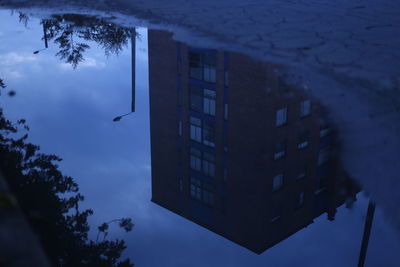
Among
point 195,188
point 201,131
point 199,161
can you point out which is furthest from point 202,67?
point 195,188

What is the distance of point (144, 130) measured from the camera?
526 centimetres

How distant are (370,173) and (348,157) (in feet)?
1.06

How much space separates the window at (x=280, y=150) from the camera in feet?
14.4

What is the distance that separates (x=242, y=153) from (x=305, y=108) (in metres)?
1.00

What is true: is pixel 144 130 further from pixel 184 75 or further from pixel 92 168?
pixel 184 75

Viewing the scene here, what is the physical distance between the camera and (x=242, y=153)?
15.1ft

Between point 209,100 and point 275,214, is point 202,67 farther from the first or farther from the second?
point 275,214

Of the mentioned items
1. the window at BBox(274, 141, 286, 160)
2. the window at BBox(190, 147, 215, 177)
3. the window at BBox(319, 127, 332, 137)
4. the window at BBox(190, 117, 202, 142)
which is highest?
the window at BBox(319, 127, 332, 137)

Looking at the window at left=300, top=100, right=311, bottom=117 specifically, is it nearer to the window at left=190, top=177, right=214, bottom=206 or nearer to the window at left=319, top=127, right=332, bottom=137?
the window at left=319, top=127, right=332, bottom=137

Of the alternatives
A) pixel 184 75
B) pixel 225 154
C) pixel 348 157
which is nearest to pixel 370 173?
pixel 348 157

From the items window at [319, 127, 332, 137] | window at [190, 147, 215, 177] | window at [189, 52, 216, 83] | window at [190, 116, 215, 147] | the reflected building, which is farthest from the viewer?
window at [189, 52, 216, 83]

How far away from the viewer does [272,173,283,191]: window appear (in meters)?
4.05

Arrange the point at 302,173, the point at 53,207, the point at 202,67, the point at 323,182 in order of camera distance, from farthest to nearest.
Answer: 1. the point at 202,67
2. the point at 302,173
3. the point at 323,182
4. the point at 53,207

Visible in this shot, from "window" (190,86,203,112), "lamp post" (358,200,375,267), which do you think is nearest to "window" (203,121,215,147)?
"window" (190,86,203,112)
